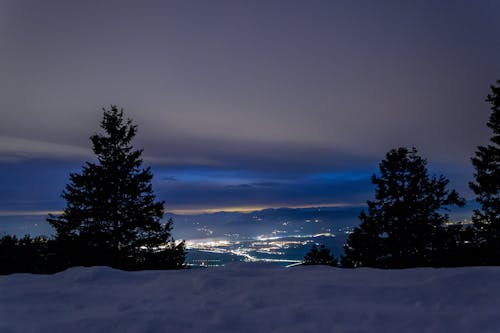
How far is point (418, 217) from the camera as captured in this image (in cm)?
2036

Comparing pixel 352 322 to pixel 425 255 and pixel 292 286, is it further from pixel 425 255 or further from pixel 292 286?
pixel 425 255

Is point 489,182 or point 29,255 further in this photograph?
point 489,182

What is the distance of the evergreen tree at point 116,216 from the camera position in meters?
20.9

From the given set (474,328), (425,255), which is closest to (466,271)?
(474,328)

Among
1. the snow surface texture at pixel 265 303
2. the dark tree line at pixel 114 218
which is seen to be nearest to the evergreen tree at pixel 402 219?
the dark tree line at pixel 114 218

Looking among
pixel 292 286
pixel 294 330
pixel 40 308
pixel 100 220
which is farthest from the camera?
pixel 100 220

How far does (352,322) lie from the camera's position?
8.94 feet

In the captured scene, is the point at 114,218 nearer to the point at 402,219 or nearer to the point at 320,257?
the point at 320,257

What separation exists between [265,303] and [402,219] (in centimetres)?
2011

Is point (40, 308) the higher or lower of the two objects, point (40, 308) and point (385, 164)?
the lower

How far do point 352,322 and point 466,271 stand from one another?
73.7 inches

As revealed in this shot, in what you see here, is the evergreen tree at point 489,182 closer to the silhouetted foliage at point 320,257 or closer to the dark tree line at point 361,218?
the dark tree line at point 361,218

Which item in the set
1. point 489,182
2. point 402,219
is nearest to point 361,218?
point 402,219

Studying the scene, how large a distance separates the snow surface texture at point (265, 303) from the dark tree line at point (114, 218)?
16.3m
